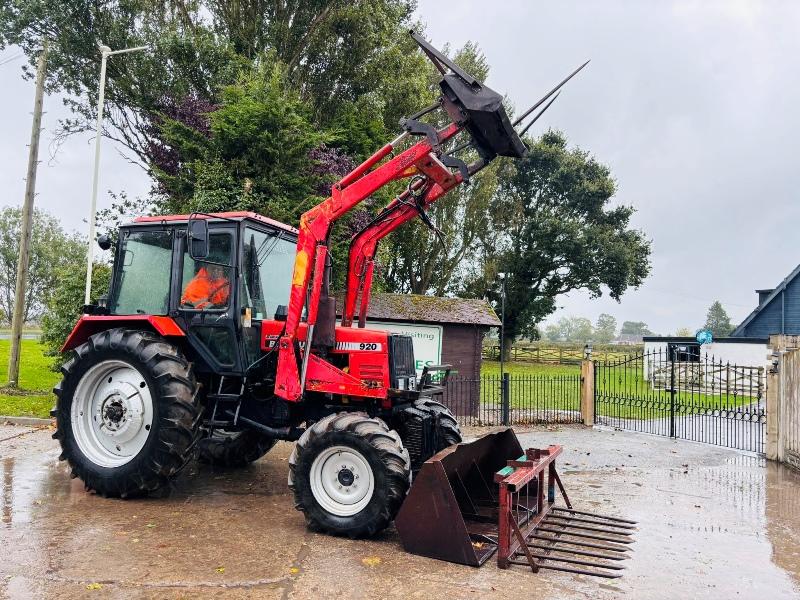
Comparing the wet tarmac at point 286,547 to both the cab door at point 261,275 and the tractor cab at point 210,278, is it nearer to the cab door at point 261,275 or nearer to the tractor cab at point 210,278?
the tractor cab at point 210,278

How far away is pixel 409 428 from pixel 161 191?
13.7 meters

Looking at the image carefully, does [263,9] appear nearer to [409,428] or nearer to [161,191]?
[161,191]

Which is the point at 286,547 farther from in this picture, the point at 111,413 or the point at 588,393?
the point at 588,393

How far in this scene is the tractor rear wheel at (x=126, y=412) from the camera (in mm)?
6605

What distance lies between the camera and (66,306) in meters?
15.9

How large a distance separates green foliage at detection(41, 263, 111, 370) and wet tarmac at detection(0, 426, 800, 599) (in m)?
7.56

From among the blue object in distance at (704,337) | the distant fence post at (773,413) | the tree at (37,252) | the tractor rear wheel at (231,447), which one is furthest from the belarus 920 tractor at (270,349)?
the tree at (37,252)

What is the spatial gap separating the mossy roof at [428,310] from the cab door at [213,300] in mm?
6885

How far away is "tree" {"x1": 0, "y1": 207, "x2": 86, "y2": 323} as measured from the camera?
52344 mm

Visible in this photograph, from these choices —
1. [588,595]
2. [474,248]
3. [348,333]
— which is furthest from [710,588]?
[474,248]

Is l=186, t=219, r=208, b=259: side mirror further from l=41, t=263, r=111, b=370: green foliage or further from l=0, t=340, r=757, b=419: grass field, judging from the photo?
l=41, t=263, r=111, b=370: green foliage

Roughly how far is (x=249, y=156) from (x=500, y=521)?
13566 mm

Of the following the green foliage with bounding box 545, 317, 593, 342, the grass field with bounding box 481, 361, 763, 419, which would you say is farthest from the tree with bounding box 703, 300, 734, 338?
the grass field with bounding box 481, 361, 763, 419

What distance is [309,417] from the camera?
711 centimetres
